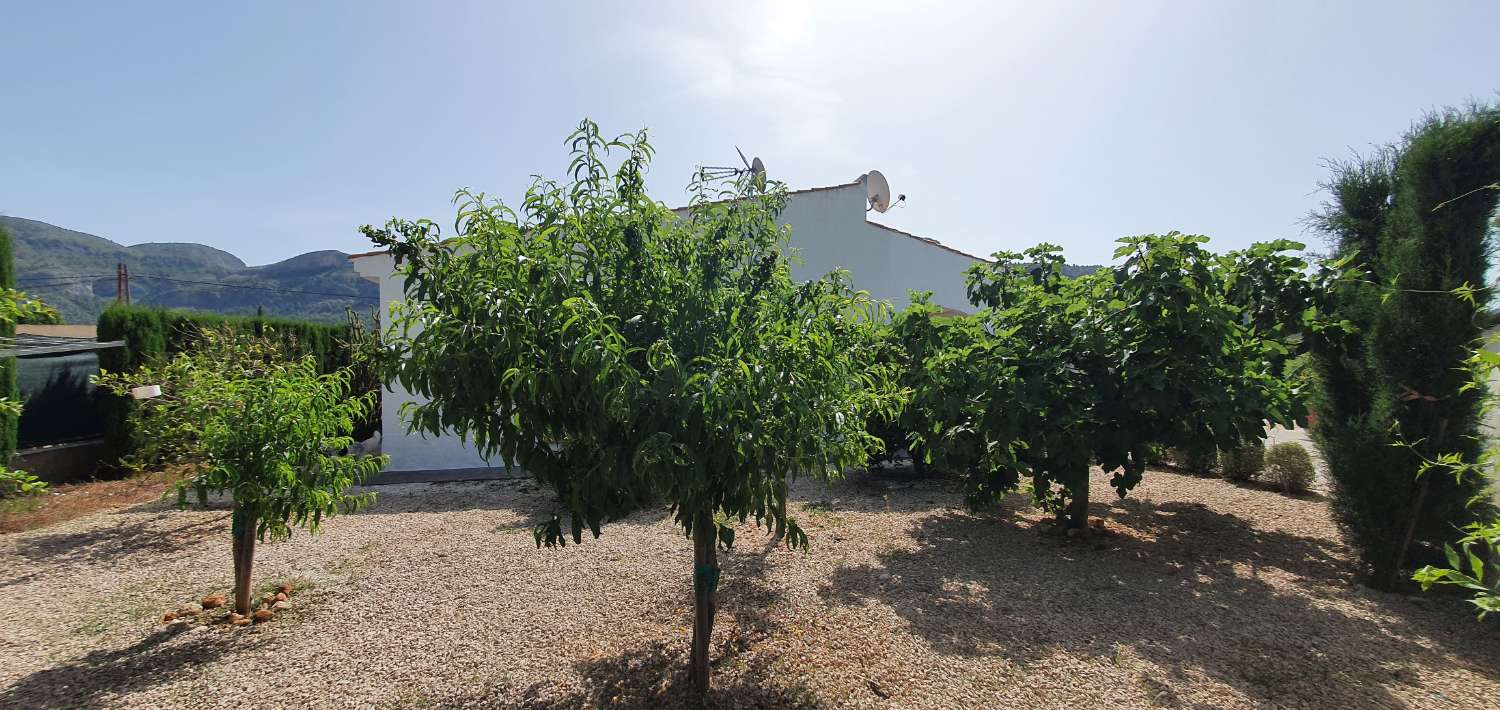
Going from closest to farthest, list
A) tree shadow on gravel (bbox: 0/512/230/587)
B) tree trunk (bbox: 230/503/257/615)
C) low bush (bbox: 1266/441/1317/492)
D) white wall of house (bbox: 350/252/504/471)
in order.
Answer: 1. tree trunk (bbox: 230/503/257/615)
2. tree shadow on gravel (bbox: 0/512/230/587)
3. low bush (bbox: 1266/441/1317/492)
4. white wall of house (bbox: 350/252/504/471)

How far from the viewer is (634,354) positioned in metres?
2.67

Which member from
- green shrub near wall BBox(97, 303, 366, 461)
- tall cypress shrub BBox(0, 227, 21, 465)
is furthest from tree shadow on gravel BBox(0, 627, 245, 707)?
tall cypress shrub BBox(0, 227, 21, 465)

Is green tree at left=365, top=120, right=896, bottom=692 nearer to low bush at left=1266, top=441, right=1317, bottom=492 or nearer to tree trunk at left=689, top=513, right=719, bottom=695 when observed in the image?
tree trunk at left=689, top=513, right=719, bottom=695

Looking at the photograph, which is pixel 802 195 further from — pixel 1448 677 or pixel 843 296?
pixel 1448 677

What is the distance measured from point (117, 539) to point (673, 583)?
588 centimetres

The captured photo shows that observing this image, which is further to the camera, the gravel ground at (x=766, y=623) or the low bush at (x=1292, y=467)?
the low bush at (x=1292, y=467)

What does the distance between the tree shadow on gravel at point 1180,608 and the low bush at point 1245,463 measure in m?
2.73

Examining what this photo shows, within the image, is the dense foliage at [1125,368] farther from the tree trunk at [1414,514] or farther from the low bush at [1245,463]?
the low bush at [1245,463]

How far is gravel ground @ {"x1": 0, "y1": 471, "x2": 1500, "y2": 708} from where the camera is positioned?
337cm

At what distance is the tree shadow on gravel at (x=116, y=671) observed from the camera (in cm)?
338

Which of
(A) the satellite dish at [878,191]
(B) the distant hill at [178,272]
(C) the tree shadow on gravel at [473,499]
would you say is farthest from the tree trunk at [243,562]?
(B) the distant hill at [178,272]

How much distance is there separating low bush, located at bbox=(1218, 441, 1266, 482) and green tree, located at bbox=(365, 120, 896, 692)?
8122 mm

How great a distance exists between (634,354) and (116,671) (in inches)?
149

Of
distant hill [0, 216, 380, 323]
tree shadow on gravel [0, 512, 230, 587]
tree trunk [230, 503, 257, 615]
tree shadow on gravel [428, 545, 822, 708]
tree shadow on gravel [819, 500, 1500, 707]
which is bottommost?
tree shadow on gravel [0, 512, 230, 587]
